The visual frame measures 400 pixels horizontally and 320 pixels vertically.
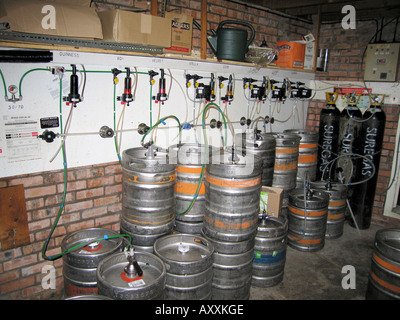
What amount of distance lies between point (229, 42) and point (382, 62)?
77.8 inches

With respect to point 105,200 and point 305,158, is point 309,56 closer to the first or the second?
point 305,158

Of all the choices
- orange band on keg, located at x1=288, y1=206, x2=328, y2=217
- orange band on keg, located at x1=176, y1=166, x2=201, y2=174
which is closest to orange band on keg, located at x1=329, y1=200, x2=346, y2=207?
orange band on keg, located at x1=288, y1=206, x2=328, y2=217

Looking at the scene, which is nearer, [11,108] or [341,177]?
[11,108]

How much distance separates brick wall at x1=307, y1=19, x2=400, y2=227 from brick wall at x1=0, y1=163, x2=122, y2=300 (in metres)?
3.01

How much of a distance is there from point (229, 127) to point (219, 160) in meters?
1.06

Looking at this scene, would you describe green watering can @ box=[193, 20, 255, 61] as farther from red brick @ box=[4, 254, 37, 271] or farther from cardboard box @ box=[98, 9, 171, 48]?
red brick @ box=[4, 254, 37, 271]

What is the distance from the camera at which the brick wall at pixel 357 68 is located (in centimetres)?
369

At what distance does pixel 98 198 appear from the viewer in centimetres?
250

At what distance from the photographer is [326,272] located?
288 centimetres

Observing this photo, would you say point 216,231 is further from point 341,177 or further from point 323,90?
point 323,90

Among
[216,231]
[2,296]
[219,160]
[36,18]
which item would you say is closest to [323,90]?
[219,160]

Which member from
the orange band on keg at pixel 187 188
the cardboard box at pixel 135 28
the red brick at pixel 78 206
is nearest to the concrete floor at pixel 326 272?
the orange band on keg at pixel 187 188

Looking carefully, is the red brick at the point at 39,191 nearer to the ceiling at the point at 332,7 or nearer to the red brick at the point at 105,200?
A: the red brick at the point at 105,200

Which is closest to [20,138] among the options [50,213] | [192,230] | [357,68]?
[50,213]
